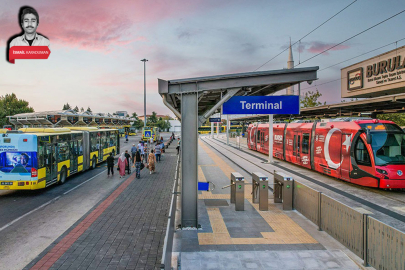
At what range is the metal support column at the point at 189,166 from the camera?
755cm

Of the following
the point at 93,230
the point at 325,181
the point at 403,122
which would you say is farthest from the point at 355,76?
the point at 93,230

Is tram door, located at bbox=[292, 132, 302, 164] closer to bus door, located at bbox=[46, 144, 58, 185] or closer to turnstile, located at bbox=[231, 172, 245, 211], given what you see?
turnstile, located at bbox=[231, 172, 245, 211]

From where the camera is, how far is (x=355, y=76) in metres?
26.7

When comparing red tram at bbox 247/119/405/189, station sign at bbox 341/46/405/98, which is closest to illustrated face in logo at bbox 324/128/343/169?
red tram at bbox 247/119/405/189

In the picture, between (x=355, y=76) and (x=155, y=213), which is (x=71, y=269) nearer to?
(x=155, y=213)

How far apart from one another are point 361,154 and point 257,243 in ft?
26.9

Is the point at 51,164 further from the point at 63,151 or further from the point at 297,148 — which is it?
the point at 297,148

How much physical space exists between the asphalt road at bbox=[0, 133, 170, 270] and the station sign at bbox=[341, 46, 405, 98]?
70.9 feet

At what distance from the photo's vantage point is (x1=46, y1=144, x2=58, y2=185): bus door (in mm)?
12273

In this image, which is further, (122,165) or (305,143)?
(305,143)

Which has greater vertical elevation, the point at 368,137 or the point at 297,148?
the point at 368,137

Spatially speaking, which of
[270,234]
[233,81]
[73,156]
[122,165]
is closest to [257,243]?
[270,234]

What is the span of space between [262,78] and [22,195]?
10.9 metres

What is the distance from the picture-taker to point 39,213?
9.22 meters
